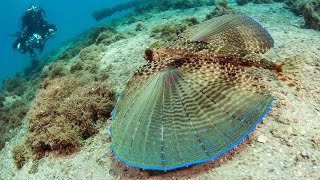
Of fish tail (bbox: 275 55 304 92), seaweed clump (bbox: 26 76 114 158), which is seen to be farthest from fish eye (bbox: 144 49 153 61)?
fish tail (bbox: 275 55 304 92)

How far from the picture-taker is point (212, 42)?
497cm

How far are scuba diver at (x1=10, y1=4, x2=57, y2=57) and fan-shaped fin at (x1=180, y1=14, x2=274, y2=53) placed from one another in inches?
485

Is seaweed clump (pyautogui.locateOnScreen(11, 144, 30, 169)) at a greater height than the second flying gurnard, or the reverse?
the second flying gurnard

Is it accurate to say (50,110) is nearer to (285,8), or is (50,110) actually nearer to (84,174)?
(84,174)

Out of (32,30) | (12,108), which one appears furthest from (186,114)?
(32,30)

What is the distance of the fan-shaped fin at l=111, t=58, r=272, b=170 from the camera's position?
124 inches

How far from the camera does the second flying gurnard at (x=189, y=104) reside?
3.18 metres

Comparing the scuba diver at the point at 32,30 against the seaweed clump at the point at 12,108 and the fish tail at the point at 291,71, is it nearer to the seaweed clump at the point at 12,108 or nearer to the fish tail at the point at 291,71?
the seaweed clump at the point at 12,108

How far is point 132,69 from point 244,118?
4023 millimetres

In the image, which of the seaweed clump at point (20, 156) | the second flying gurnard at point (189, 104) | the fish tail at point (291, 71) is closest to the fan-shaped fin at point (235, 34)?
the second flying gurnard at point (189, 104)

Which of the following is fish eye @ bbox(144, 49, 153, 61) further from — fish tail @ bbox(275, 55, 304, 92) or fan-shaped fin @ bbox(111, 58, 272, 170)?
fish tail @ bbox(275, 55, 304, 92)

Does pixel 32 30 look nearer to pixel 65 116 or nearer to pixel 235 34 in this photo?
pixel 65 116

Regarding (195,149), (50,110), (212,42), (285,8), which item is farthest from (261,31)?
(285,8)

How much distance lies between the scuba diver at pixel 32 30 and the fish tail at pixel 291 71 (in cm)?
1386
